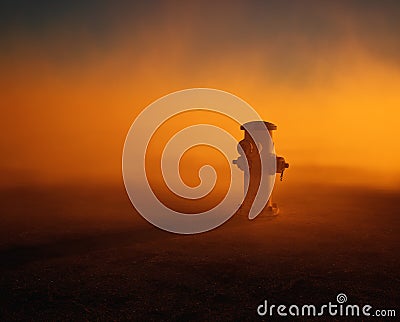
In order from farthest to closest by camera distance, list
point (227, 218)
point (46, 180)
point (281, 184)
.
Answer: point (46, 180), point (281, 184), point (227, 218)

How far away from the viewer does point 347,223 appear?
12.1 meters

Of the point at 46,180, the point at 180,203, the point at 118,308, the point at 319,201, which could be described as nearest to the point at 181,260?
the point at 118,308

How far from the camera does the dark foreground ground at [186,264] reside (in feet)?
20.4

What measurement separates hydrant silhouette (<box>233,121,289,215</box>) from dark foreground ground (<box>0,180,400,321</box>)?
28.9 inches

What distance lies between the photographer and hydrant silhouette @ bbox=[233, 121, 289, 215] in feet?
41.4

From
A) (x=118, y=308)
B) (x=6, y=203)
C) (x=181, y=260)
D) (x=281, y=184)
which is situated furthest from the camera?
(x=281, y=184)

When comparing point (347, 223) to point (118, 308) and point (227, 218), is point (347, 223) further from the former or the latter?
point (118, 308)

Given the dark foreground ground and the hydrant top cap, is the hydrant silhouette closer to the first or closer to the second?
the hydrant top cap

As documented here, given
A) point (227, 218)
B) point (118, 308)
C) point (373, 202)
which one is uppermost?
point (373, 202)

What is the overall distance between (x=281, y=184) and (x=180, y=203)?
321 inches
